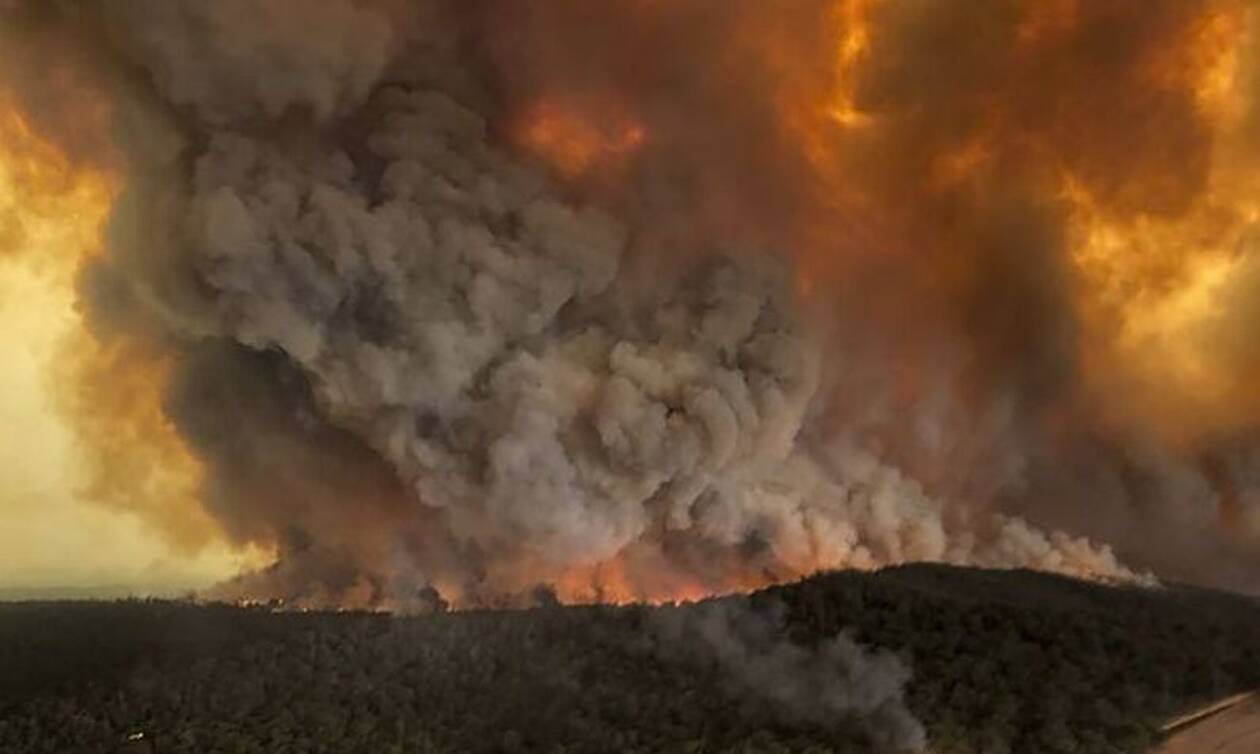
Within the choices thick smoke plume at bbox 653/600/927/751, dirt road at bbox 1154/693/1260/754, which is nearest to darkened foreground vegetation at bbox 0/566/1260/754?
thick smoke plume at bbox 653/600/927/751

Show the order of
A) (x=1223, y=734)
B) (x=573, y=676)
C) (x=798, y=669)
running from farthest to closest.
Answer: (x=798, y=669) → (x=573, y=676) → (x=1223, y=734)

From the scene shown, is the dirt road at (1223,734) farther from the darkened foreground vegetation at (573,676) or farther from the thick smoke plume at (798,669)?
the thick smoke plume at (798,669)

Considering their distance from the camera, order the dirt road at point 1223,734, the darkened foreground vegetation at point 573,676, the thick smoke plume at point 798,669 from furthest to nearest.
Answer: the thick smoke plume at point 798,669, the dirt road at point 1223,734, the darkened foreground vegetation at point 573,676

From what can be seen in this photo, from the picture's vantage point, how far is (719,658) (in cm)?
2320

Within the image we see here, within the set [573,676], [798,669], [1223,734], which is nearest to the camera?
[1223,734]

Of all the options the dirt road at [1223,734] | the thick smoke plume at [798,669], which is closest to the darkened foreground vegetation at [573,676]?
the thick smoke plume at [798,669]

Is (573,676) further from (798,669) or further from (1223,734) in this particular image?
(1223,734)

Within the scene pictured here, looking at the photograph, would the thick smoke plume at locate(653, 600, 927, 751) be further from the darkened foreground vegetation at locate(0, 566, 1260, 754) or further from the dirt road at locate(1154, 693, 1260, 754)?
the dirt road at locate(1154, 693, 1260, 754)

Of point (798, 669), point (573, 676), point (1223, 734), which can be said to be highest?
point (798, 669)

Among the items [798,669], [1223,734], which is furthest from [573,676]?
[1223,734]

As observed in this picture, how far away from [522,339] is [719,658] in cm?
924

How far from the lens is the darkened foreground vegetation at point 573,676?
20547 mm

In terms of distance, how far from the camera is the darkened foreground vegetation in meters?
20.5

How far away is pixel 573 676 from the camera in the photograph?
2225 cm
